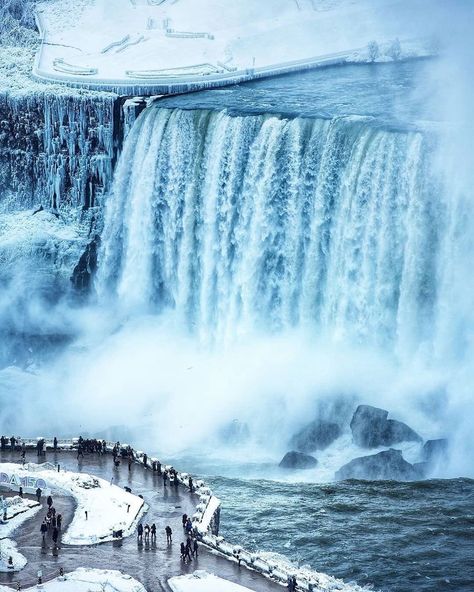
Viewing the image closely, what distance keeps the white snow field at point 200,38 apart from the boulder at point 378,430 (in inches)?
1549

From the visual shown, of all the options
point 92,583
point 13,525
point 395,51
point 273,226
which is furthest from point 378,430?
point 395,51

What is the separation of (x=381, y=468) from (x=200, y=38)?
55.2 m

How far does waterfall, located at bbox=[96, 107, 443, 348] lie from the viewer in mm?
103812

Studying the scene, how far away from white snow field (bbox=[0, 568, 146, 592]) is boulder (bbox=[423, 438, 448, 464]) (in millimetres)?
25249

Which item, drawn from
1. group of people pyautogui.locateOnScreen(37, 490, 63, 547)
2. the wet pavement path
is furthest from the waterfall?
group of people pyautogui.locateOnScreen(37, 490, 63, 547)

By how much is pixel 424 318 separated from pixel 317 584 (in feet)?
109

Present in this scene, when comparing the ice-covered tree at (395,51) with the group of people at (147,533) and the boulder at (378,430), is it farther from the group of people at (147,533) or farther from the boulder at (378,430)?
the group of people at (147,533)

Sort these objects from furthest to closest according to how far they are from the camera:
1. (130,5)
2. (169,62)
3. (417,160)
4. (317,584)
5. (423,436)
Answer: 1. (130,5)
2. (169,62)
3. (417,160)
4. (423,436)
5. (317,584)

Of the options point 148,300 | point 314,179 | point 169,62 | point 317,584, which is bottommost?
point 317,584

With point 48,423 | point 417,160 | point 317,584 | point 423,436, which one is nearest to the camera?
point 317,584

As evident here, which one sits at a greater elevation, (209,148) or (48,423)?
(209,148)

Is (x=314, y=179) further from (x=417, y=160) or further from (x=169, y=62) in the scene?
(x=169, y=62)

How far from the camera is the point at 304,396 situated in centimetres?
10238

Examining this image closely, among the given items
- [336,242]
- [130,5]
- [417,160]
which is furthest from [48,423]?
[130,5]
